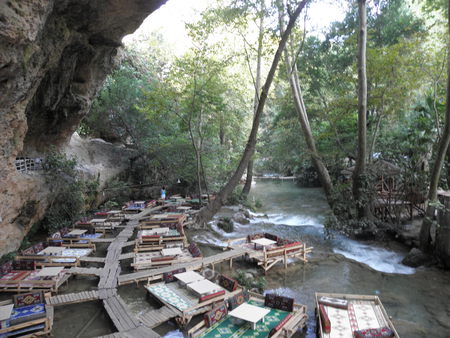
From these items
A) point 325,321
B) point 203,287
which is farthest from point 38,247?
point 325,321

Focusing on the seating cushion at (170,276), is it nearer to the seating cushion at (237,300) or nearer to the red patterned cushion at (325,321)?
the seating cushion at (237,300)

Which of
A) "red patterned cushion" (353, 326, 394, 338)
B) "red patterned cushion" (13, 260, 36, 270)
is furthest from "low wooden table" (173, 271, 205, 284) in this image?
"red patterned cushion" (13, 260, 36, 270)

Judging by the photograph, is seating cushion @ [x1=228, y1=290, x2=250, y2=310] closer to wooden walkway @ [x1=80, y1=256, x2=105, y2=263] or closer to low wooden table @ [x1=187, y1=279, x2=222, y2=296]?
low wooden table @ [x1=187, y1=279, x2=222, y2=296]

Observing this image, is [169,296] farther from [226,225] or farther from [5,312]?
[226,225]

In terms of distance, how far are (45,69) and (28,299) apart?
803 centimetres

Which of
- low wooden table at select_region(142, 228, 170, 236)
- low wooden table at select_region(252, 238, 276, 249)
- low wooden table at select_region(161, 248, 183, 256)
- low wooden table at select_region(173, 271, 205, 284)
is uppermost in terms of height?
low wooden table at select_region(142, 228, 170, 236)

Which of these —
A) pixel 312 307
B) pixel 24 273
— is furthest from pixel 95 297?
pixel 312 307

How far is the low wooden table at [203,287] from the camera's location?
8.23m

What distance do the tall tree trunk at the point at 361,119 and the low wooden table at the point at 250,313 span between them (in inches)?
368

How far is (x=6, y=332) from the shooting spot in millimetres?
6574

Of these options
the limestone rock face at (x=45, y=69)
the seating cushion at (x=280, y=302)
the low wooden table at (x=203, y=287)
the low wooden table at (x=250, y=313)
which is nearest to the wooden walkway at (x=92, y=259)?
the limestone rock face at (x=45, y=69)

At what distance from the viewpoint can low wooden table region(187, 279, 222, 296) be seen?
823 centimetres

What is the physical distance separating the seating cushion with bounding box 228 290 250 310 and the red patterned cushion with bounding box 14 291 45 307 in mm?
4690

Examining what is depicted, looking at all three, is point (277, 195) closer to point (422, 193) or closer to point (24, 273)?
point (422, 193)
